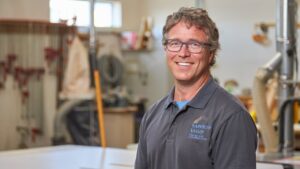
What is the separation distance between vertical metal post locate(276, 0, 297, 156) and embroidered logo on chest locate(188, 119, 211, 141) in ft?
8.12

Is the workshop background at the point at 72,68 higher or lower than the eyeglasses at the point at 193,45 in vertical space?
Result: lower

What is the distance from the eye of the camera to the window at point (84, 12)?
686 centimetres

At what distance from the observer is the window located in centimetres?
686

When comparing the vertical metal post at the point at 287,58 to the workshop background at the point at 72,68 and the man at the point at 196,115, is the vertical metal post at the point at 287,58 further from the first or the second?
the man at the point at 196,115

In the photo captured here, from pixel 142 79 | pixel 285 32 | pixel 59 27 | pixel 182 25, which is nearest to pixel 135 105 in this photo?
pixel 142 79

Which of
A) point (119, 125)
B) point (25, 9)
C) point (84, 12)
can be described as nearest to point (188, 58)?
point (25, 9)

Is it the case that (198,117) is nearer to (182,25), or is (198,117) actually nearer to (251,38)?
(182,25)

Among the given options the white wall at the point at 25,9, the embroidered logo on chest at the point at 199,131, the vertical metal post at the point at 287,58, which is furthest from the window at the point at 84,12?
the embroidered logo on chest at the point at 199,131

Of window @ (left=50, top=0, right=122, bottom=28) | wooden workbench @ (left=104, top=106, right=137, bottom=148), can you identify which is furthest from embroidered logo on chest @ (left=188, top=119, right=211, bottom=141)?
wooden workbench @ (left=104, top=106, right=137, bottom=148)

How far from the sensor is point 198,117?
1.59 m

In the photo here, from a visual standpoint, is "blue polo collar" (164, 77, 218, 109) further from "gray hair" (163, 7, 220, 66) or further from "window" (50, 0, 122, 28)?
"window" (50, 0, 122, 28)

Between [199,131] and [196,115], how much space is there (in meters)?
0.06

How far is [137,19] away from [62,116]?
8.59 ft

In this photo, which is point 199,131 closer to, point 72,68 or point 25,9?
point 25,9
